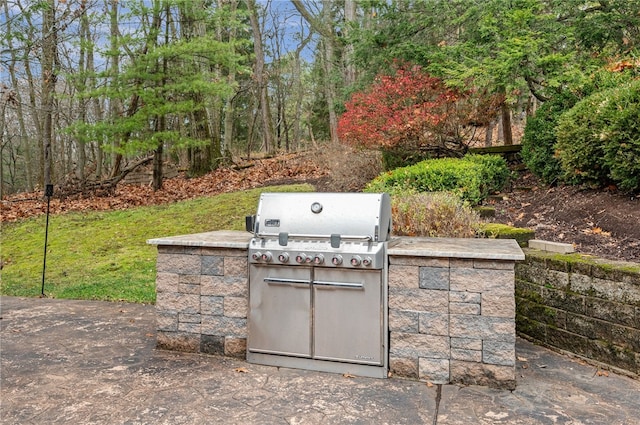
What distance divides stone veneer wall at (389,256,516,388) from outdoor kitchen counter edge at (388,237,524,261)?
5cm

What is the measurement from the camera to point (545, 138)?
236 inches

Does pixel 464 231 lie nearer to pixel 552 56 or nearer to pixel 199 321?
pixel 199 321

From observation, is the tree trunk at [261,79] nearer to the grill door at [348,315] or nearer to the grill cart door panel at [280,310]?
the grill cart door panel at [280,310]

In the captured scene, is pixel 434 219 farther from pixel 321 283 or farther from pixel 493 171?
pixel 493 171

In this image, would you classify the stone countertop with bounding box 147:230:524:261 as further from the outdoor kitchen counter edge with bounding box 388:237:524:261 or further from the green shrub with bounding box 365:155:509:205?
the green shrub with bounding box 365:155:509:205

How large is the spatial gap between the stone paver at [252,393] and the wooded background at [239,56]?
381 centimetres

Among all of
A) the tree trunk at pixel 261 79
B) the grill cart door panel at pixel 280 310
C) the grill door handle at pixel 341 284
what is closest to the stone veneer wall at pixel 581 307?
the grill door handle at pixel 341 284

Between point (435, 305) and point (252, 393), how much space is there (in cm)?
121

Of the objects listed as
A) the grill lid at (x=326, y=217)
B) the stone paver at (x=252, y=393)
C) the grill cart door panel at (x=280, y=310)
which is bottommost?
the stone paver at (x=252, y=393)

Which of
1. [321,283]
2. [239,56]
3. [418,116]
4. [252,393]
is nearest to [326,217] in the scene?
[321,283]

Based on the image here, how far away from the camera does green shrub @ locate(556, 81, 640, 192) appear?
437 centimetres

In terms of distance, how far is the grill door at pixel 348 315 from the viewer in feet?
9.64

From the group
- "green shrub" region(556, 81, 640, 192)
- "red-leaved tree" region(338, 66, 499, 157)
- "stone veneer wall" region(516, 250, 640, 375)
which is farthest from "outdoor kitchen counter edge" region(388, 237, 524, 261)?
"red-leaved tree" region(338, 66, 499, 157)

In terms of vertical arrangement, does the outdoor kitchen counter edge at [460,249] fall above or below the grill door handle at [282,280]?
above
